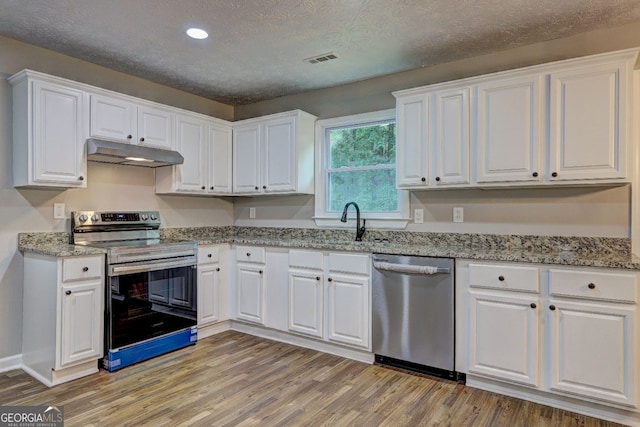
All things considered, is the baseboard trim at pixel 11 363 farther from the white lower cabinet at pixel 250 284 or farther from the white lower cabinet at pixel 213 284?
the white lower cabinet at pixel 250 284

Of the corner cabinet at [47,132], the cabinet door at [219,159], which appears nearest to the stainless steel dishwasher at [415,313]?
the cabinet door at [219,159]

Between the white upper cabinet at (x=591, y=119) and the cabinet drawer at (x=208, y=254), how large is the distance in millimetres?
2853

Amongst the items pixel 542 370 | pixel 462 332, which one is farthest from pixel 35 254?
pixel 542 370

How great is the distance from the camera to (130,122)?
11.1 ft

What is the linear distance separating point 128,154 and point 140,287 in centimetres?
108

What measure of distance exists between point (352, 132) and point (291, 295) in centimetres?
169

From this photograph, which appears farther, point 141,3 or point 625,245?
point 625,245

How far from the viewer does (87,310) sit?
2807 millimetres

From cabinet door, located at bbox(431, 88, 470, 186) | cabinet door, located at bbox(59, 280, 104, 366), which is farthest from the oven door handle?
cabinet door, located at bbox(431, 88, 470, 186)

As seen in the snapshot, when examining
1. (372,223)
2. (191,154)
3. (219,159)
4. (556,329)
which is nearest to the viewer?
(556,329)

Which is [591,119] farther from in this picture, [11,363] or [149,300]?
[11,363]

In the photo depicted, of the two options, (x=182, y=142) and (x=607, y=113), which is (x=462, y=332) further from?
(x=182, y=142)

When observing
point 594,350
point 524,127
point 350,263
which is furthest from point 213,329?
point 524,127

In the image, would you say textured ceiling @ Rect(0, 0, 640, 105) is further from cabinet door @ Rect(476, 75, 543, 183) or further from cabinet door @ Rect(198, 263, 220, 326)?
cabinet door @ Rect(198, 263, 220, 326)
